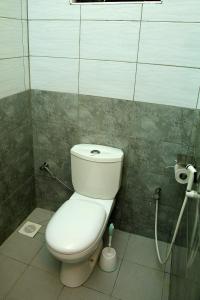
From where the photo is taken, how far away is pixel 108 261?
167 cm

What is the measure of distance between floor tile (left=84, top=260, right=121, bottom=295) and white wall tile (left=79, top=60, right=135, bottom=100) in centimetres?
117

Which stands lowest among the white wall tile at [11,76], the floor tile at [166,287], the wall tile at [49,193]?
the floor tile at [166,287]

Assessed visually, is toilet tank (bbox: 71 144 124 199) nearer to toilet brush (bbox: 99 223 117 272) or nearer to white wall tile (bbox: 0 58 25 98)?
toilet brush (bbox: 99 223 117 272)

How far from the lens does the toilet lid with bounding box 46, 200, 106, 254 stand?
53.7 inches

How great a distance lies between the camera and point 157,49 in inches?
58.1

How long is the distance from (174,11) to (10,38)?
0.98 m

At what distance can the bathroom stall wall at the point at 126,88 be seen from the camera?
1454 mm

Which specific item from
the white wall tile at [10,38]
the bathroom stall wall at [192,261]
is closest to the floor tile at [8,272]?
the bathroom stall wall at [192,261]

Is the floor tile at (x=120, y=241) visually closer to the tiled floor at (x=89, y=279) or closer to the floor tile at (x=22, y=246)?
the tiled floor at (x=89, y=279)

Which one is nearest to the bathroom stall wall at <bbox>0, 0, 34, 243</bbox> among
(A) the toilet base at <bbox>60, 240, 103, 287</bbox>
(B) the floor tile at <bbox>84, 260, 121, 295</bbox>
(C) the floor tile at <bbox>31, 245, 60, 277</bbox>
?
(C) the floor tile at <bbox>31, 245, 60, 277</bbox>

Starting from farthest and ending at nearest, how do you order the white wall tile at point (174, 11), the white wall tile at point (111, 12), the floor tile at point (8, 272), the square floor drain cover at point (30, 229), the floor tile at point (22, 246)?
1. the square floor drain cover at point (30, 229)
2. the floor tile at point (22, 246)
3. the floor tile at point (8, 272)
4. the white wall tile at point (111, 12)
5. the white wall tile at point (174, 11)

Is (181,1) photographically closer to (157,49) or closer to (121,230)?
(157,49)

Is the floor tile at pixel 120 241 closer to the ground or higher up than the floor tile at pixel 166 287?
higher up

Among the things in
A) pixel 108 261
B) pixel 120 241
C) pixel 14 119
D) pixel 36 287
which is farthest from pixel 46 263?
pixel 14 119
